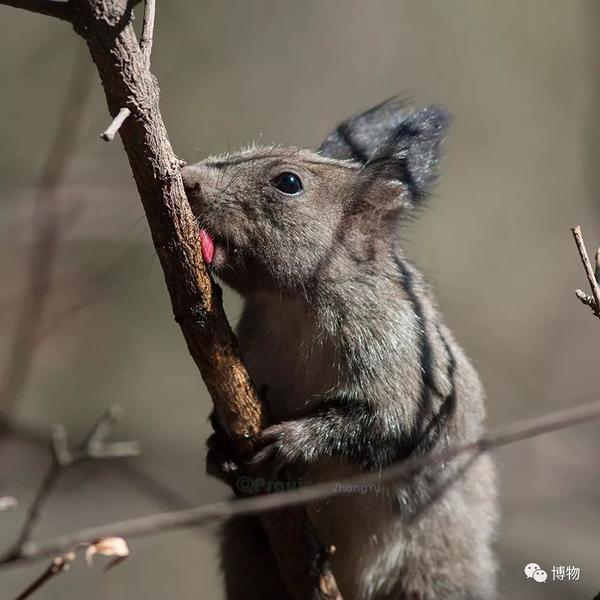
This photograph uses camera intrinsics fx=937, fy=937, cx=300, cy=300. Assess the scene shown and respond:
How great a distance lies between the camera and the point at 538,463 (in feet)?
28.1

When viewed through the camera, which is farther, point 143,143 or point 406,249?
point 406,249

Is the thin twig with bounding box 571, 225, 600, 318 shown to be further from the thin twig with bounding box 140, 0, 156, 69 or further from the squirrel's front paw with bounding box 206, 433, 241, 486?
the squirrel's front paw with bounding box 206, 433, 241, 486

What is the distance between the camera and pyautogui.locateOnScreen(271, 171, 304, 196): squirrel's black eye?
12.7ft

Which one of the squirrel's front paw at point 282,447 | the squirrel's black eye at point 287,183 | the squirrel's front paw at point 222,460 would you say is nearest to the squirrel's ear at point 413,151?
the squirrel's black eye at point 287,183

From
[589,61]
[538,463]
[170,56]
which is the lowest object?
[538,463]

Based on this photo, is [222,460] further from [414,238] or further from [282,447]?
[414,238]

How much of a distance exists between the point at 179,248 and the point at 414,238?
177 inches

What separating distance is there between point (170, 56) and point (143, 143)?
5.93 meters

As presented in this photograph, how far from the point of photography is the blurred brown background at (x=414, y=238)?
7.49 m

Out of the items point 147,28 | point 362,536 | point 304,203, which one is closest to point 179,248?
point 147,28

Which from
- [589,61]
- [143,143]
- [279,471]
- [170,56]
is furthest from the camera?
[589,61]

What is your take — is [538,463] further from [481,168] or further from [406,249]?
[406,249]

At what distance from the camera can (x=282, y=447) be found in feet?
11.4

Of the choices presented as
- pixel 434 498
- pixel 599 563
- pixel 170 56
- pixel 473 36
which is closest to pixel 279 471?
pixel 434 498
